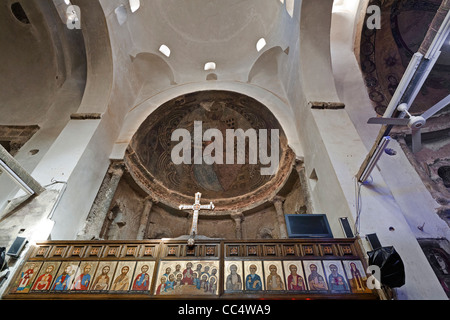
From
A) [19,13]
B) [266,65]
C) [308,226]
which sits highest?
[266,65]

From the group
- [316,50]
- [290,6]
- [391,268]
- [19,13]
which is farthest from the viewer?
[290,6]

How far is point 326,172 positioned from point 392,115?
2379mm

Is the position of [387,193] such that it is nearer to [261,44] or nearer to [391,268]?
[391,268]

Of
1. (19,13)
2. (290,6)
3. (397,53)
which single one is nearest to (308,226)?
(290,6)

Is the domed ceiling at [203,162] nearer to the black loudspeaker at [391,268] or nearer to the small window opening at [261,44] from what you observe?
the small window opening at [261,44]

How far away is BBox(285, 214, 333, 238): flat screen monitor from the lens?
5.53m

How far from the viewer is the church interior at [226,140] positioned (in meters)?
4.81

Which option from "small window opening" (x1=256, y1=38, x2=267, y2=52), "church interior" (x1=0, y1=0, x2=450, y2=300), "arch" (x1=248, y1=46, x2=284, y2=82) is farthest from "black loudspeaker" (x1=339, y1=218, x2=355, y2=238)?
"small window opening" (x1=256, y1=38, x2=267, y2=52)

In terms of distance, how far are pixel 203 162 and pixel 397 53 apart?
9.54 m

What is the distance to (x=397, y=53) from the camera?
35.6ft

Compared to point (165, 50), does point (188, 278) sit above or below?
below

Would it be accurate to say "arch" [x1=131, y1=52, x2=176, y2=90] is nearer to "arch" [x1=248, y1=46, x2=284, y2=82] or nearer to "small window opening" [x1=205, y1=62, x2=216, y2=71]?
"small window opening" [x1=205, y1=62, x2=216, y2=71]
